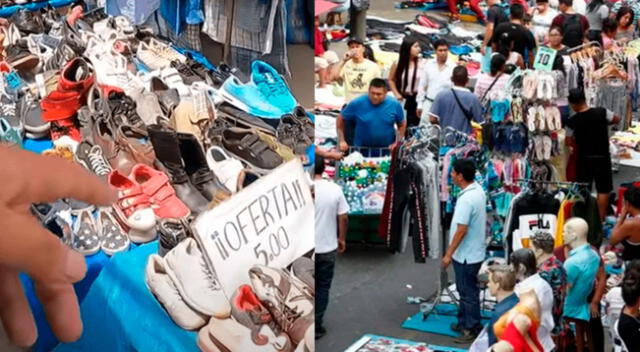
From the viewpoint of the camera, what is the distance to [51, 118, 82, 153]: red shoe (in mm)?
1601

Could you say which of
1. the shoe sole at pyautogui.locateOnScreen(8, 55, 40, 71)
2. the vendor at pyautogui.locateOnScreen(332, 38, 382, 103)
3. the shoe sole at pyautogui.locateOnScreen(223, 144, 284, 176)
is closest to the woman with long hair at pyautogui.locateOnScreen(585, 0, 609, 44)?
the vendor at pyautogui.locateOnScreen(332, 38, 382, 103)

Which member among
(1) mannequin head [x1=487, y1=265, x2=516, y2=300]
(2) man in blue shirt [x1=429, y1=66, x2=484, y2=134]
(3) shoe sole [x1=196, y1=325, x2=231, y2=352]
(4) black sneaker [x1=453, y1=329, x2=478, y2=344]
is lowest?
(4) black sneaker [x1=453, y1=329, x2=478, y2=344]

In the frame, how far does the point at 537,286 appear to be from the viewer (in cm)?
318

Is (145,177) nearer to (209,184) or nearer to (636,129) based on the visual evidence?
(209,184)

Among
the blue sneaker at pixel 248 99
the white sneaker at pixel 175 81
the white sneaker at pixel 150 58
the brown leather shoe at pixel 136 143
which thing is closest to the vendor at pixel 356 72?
the white sneaker at pixel 150 58

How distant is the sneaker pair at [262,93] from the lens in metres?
1.67

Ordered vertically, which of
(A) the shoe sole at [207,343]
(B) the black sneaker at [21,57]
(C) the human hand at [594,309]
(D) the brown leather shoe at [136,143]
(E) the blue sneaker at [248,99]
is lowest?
(C) the human hand at [594,309]

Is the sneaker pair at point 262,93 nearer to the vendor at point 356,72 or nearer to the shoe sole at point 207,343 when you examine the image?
the shoe sole at point 207,343

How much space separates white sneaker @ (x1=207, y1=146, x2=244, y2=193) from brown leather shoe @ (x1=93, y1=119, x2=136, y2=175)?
14 cm

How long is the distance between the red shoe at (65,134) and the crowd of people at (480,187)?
0.68 metres

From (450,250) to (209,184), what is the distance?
2.39 meters

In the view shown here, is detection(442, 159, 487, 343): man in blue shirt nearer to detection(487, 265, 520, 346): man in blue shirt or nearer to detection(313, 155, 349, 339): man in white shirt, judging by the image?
detection(313, 155, 349, 339): man in white shirt

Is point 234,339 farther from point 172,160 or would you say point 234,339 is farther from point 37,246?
point 37,246

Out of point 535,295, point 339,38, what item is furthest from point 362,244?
point 339,38
